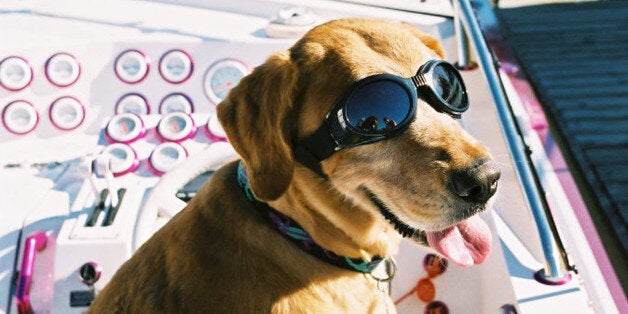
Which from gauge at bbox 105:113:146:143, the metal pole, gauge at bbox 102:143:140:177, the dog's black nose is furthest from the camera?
the metal pole

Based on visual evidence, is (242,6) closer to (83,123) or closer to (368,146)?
(83,123)

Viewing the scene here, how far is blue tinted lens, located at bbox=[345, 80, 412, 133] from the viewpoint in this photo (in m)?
1.58

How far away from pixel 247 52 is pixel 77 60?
976mm

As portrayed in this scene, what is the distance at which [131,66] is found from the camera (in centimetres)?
356

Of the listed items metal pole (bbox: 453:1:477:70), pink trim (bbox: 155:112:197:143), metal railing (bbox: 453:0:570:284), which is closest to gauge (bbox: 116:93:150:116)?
pink trim (bbox: 155:112:197:143)

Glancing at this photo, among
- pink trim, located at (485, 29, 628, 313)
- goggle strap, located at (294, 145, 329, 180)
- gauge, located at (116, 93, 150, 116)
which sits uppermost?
gauge, located at (116, 93, 150, 116)

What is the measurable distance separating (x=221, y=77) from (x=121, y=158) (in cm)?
86

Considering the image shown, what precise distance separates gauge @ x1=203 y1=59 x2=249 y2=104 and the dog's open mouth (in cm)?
202

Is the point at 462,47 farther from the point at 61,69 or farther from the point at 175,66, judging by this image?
the point at 61,69

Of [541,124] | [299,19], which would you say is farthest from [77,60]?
[541,124]

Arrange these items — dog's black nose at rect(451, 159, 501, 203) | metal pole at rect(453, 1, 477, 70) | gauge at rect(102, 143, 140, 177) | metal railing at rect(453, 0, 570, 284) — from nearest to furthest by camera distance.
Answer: dog's black nose at rect(451, 159, 501, 203), metal railing at rect(453, 0, 570, 284), gauge at rect(102, 143, 140, 177), metal pole at rect(453, 1, 477, 70)

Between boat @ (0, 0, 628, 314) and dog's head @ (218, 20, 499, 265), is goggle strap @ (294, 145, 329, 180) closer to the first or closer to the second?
dog's head @ (218, 20, 499, 265)

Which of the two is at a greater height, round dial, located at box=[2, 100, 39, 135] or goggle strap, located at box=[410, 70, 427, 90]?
round dial, located at box=[2, 100, 39, 135]

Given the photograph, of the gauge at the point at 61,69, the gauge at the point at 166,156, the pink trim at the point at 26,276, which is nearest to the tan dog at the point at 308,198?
the pink trim at the point at 26,276
